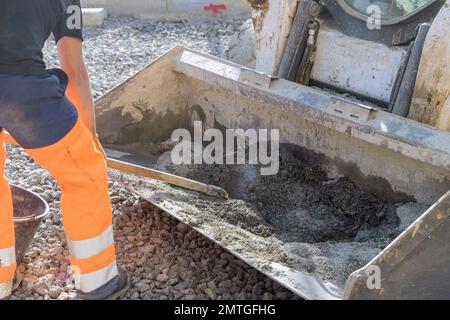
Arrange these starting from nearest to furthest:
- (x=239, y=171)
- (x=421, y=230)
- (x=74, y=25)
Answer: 1. (x=421, y=230)
2. (x=74, y=25)
3. (x=239, y=171)

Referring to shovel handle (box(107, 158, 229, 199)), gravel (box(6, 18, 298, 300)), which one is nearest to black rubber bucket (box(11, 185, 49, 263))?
gravel (box(6, 18, 298, 300))

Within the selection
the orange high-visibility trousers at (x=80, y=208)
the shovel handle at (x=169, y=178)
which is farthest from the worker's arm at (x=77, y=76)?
the shovel handle at (x=169, y=178)

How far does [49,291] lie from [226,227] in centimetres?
81

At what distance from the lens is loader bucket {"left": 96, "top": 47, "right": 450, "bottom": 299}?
264 cm

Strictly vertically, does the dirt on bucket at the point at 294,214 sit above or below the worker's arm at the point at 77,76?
below

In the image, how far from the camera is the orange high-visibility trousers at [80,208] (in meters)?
2.76

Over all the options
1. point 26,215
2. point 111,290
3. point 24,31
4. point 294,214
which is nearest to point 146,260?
point 111,290

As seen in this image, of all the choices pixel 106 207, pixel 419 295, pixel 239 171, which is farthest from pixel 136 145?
pixel 419 295

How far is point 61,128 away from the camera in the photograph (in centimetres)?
271

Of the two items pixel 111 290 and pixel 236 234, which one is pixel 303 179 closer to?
pixel 236 234

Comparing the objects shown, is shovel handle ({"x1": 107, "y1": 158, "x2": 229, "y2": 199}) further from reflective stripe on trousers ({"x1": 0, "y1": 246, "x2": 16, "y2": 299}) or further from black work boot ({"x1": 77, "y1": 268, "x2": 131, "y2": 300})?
reflective stripe on trousers ({"x1": 0, "y1": 246, "x2": 16, "y2": 299})

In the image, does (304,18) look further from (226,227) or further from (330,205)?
(226,227)

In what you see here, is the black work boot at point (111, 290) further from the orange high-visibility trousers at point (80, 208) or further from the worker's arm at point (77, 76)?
the worker's arm at point (77, 76)

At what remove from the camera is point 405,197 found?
3.32m
